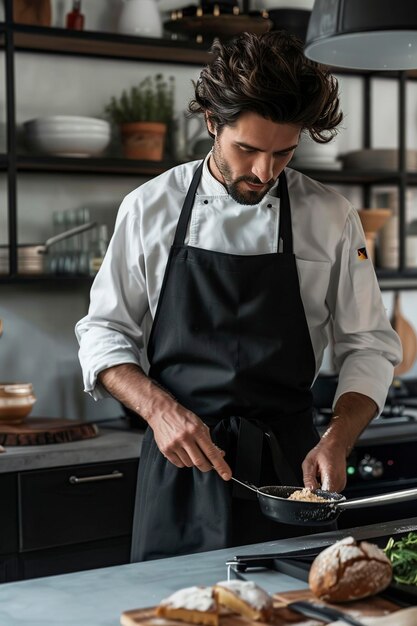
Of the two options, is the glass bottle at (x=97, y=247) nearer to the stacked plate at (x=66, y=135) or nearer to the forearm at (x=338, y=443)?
the stacked plate at (x=66, y=135)

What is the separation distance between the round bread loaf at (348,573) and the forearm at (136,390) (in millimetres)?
638

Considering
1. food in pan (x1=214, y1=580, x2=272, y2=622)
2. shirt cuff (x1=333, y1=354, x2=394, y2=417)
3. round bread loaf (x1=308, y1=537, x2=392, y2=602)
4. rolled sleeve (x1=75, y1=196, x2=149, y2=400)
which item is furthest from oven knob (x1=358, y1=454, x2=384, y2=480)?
food in pan (x1=214, y1=580, x2=272, y2=622)

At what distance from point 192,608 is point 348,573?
0.81ft

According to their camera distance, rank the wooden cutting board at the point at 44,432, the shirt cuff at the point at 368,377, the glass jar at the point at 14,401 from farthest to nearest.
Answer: the glass jar at the point at 14,401 < the wooden cutting board at the point at 44,432 < the shirt cuff at the point at 368,377

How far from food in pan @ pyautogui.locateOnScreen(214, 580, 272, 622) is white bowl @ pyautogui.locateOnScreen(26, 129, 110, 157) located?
229 centimetres

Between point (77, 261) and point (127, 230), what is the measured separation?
124 cm

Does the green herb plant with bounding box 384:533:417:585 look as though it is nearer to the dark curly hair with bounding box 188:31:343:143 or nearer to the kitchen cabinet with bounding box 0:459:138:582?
the dark curly hair with bounding box 188:31:343:143

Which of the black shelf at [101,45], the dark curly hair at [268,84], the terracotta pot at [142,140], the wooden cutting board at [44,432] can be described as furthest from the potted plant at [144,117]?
the dark curly hair at [268,84]

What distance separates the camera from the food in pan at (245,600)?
1327mm

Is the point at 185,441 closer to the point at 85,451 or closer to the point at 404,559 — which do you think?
the point at 404,559

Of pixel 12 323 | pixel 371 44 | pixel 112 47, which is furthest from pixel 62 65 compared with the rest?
pixel 371 44

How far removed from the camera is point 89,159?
3412 mm

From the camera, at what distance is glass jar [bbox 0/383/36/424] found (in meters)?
3.22

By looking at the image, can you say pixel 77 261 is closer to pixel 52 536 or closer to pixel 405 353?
pixel 52 536
